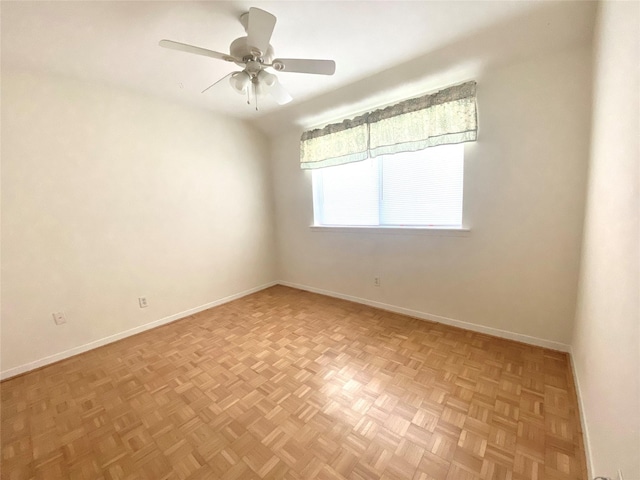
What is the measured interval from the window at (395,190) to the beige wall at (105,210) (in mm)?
1286

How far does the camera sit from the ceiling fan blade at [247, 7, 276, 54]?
1.26 m

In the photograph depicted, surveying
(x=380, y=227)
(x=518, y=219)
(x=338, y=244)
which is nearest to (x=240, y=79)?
(x=380, y=227)

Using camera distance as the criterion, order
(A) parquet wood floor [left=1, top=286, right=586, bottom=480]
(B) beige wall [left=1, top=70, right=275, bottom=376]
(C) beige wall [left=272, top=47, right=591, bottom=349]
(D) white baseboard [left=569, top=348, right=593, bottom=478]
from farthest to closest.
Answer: (B) beige wall [left=1, top=70, right=275, bottom=376], (C) beige wall [left=272, top=47, right=591, bottom=349], (A) parquet wood floor [left=1, top=286, right=586, bottom=480], (D) white baseboard [left=569, top=348, right=593, bottom=478]

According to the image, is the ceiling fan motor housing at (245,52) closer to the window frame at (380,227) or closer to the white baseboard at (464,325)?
the window frame at (380,227)

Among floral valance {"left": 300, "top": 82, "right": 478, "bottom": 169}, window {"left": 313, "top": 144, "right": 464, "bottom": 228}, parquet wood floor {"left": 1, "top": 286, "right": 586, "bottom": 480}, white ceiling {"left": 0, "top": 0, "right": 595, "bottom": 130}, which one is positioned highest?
white ceiling {"left": 0, "top": 0, "right": 595, "bottom": 130}

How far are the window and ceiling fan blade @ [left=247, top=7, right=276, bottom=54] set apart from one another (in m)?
1.72

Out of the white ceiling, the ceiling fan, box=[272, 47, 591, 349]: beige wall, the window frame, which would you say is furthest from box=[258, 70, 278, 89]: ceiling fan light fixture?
box=[272, 47, 591, 349]: beige wall

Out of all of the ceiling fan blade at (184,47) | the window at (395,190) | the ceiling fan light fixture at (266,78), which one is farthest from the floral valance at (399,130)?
the ceiling fan blade at (184,47)

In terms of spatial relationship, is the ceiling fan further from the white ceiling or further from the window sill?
the window sill

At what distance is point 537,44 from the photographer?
1772 mm

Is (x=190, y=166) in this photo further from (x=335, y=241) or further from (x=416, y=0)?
(x=416, y=0)

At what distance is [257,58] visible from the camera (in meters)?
1.59

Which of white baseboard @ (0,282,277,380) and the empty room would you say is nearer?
the empty room

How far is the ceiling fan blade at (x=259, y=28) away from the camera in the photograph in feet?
4.14
